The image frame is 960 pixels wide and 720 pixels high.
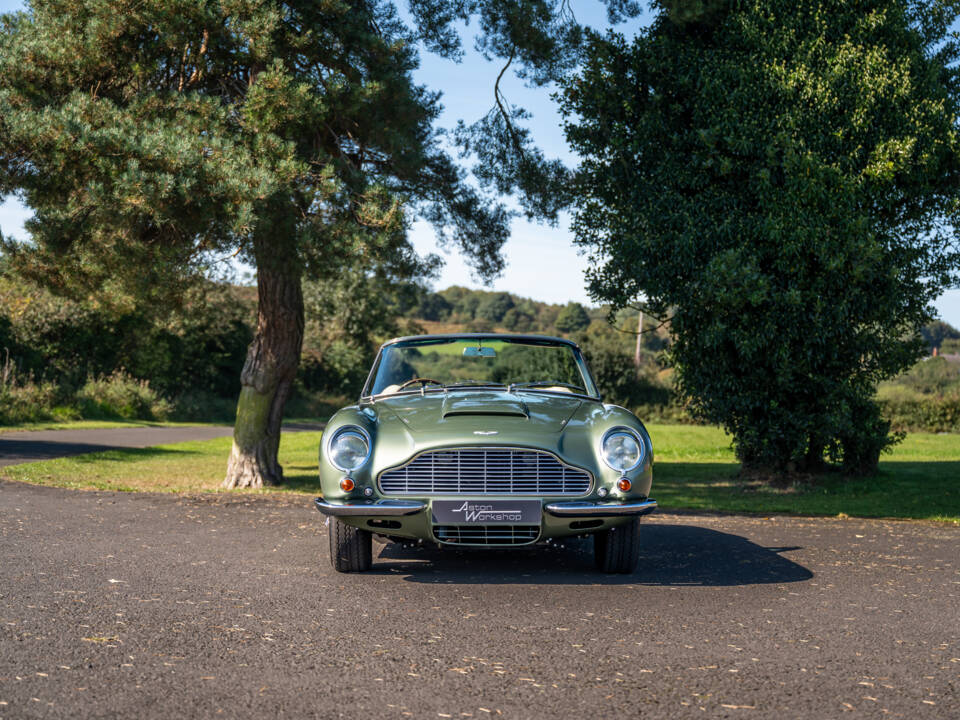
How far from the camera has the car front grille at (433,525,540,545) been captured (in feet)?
17.7

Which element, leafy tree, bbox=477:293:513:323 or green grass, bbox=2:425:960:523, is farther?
leafy tree, bbox=477:293:513:323

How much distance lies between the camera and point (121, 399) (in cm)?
2644

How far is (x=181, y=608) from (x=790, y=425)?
995 cm

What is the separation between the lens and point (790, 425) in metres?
12.6

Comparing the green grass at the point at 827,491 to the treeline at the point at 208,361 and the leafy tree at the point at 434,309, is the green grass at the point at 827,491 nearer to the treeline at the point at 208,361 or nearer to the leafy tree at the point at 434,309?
Answer: the treeline at the point at 208,361

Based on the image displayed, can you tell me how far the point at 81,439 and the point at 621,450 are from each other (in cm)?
1546

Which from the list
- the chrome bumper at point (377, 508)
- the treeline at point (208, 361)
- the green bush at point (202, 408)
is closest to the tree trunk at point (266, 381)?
the treeline at point (208, 361)

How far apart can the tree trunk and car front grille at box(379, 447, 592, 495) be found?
7.04 metres

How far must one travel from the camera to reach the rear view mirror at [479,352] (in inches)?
274

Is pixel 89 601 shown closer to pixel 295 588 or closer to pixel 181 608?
pixel 181 608

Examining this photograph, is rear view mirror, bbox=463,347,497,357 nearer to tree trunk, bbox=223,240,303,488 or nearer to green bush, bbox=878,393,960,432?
tree trunk, bbox=223,240,303,488

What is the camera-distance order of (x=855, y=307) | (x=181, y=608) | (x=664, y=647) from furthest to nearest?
(x=855, y=307) → (x=181, y=608) → (x=664, y=647)

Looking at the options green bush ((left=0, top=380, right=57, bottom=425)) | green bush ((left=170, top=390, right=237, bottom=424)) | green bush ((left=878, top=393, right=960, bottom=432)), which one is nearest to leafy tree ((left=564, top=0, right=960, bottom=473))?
green bush ((left=0, top=380, right=57, bottom=425))

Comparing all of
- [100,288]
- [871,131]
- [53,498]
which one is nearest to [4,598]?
[53,498]
